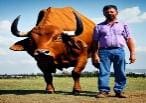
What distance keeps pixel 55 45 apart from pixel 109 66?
2.30 meters

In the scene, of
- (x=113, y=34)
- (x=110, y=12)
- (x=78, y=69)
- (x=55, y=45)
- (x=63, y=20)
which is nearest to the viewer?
(x=110, y=12)

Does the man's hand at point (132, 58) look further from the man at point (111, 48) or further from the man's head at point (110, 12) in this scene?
the man's head at point (110, 12)

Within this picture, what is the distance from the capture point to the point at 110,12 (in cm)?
1118

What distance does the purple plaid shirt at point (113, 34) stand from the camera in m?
11.3

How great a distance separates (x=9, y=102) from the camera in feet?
36.0

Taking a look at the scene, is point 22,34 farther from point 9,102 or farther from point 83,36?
point 9,102

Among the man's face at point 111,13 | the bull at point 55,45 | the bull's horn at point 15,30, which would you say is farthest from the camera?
the bull's horn at point 15,30

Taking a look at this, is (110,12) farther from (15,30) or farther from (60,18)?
(15,30)

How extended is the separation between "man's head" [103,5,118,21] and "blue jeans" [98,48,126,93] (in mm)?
841

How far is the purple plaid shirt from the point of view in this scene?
11312mm

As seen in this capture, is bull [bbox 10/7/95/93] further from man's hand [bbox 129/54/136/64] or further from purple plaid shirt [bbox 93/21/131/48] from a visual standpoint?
man's hand [bbox 129/54/136/64]

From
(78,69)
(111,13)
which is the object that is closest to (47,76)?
(78,69)

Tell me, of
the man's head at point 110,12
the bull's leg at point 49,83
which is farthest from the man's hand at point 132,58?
the bull's leg at point 49,83

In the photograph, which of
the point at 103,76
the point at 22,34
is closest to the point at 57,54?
the point at 22,34
